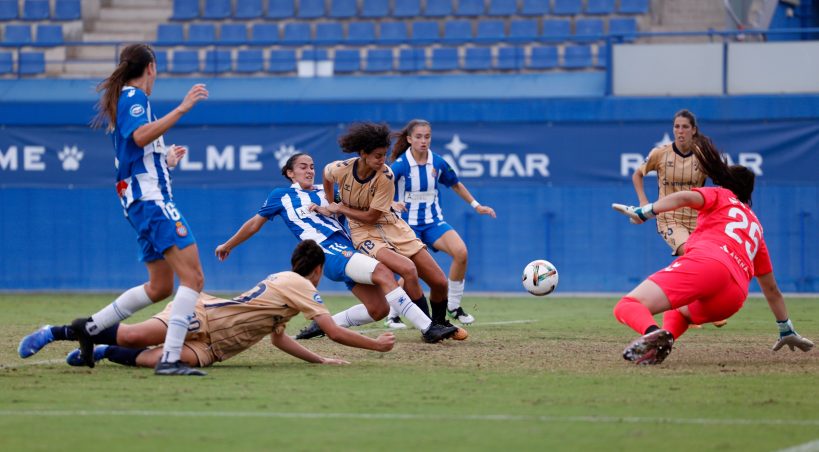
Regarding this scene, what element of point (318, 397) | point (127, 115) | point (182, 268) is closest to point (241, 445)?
point (318, 397)

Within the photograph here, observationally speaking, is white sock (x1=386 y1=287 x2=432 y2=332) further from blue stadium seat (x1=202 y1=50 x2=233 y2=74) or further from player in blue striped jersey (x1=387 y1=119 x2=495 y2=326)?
blue stadium seat (x1=202 y1=50 x2=233 y2=74)

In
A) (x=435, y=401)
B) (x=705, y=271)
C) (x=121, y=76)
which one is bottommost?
(x=435, y=401)

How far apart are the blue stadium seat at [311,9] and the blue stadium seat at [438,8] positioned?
2237 mm

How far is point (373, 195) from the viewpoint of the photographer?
10578 mm

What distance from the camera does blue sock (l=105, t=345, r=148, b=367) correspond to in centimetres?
851

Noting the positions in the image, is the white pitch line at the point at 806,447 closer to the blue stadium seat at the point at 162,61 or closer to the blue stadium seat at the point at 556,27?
the blue stadium seat at the point at 162,61

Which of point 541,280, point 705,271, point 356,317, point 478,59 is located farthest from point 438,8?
point 705,271

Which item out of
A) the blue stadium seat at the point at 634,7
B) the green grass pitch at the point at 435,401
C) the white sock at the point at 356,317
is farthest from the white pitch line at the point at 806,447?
the blue stadium seat at the point at 634,7

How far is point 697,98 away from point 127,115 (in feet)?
39.3

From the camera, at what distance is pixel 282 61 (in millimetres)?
23047

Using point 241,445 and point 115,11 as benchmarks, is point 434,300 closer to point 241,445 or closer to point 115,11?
point 241,445

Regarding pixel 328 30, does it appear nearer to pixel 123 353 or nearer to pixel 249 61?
pixel 249 61

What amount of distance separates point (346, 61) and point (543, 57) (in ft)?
12.1

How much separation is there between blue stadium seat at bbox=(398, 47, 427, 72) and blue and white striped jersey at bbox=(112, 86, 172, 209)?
1389 cm
